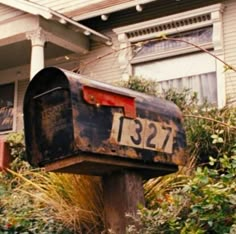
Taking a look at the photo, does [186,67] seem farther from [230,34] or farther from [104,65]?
[104,65]

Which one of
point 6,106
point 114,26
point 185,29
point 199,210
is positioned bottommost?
point 199,210

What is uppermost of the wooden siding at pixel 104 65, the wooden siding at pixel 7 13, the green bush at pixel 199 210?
the wooden siding at pixel 7 13

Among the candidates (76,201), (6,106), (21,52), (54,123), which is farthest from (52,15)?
(54,123)

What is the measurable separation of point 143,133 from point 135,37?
751 cm

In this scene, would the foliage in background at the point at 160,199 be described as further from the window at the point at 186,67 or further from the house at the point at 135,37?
the house at the point at 135,37

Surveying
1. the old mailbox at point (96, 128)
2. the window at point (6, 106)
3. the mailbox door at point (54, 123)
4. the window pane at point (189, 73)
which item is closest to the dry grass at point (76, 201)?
the old mailbox at point (96, 128)

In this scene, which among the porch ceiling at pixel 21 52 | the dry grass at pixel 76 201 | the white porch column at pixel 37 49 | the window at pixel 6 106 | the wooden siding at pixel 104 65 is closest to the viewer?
the dry grass at pixel 76 201

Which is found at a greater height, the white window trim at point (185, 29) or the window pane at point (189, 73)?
the white window trim at point (185, 29)

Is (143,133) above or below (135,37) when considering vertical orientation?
below

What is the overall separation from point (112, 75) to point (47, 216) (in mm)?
7143

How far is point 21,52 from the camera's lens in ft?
40.7

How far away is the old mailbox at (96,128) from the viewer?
11.2 ft

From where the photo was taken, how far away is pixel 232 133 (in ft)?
17.5

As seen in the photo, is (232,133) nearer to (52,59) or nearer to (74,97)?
(74,97)
